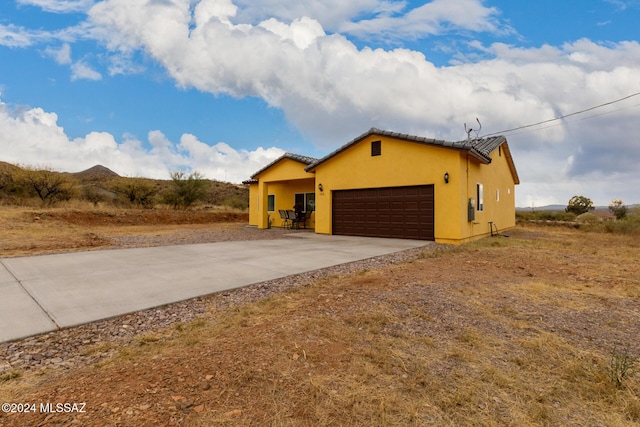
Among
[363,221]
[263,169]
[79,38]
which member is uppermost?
[79,38]

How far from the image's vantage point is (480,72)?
53.9ft

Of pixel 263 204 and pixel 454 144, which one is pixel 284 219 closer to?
pixel 263 204

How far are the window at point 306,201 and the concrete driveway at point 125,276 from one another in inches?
333

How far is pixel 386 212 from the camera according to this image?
1307 centimetres

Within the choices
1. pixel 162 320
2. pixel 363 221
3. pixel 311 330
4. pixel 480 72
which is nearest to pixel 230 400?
pixel 311 330

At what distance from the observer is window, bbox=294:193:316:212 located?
1828 cm

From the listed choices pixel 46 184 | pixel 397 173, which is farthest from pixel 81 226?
pixel 397 173

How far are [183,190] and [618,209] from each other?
3715 cm

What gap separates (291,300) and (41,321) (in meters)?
3.06

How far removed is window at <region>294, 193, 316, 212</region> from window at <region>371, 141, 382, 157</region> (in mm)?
5719

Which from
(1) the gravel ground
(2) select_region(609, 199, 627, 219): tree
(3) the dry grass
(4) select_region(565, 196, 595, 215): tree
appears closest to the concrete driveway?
(1) the gravel ground

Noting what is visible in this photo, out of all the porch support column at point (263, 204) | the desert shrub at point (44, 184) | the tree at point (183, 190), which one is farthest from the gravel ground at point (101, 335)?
the desert shrub at point (44, 184)

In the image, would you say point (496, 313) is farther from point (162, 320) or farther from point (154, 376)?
point (162, 320)

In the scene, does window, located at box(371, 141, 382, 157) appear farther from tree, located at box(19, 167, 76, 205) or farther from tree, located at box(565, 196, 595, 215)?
tree, located at box(565, 196, 595, 215)
